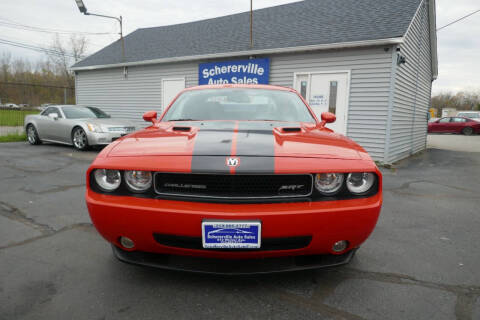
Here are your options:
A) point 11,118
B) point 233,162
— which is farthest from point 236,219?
point 11,118

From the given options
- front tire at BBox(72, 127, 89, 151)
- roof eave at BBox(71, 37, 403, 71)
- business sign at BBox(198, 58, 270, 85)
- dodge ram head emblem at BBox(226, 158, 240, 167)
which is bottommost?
front tire at BBox(72, 127, 89, 151)

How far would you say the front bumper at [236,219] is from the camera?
165 centimetres

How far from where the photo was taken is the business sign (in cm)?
977

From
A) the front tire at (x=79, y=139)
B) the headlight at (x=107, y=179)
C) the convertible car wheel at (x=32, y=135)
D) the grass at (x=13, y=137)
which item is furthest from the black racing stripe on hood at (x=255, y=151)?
the grass at (x=13, y=137)

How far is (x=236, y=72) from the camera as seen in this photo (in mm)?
10289

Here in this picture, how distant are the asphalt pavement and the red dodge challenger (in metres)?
0.21

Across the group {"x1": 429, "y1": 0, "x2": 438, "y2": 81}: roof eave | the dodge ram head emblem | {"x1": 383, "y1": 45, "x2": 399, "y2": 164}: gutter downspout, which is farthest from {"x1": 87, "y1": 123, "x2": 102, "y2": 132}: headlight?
{"x1": 429, "y1": 0, "x2": 438, "y2": 81}: roof eave

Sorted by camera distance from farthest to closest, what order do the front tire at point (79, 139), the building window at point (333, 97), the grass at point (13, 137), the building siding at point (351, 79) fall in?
the grass at point (13, 137) → the building window at point (333, 97) → the front tire at point (79, 139) → the building siding at point (351, 79)

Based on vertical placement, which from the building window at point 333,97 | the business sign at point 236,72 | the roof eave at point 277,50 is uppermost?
the roof eave at point 277,50

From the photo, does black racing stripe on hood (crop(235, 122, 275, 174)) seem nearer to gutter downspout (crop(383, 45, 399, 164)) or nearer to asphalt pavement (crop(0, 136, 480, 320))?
asphalt pavement (crop(0, 136, 480, 320))

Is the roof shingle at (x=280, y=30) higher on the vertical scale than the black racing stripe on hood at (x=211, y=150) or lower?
higher

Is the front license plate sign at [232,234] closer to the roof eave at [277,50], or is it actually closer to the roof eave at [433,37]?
the roof eave at [277,50]

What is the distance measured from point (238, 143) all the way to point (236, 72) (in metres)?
8.82

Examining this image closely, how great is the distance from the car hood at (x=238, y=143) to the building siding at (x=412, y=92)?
6.55 m
